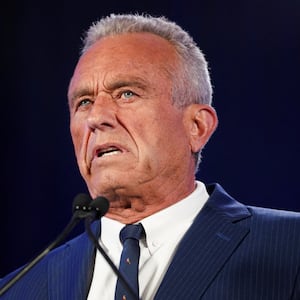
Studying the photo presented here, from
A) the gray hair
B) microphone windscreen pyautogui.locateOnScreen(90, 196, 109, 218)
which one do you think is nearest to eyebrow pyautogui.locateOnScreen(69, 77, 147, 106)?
the gray hair

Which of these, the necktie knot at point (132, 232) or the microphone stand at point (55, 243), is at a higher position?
the microphone stand at point (55, 243)

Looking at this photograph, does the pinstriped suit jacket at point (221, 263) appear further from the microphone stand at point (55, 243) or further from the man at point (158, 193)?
the microphone stand at point (55, 243)

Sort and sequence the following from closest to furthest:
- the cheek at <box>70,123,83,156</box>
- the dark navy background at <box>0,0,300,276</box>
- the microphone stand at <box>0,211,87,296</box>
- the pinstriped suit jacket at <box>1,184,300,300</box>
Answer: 1. the microphone stand at <box>0,211,87,296</box>
2. the pinstriped suit jacket at <box>1,184,300,300</box>
3. the cheek at <box>70,123,83,156</box>
4. the dark navy background at <box>0,0,300,276</box>

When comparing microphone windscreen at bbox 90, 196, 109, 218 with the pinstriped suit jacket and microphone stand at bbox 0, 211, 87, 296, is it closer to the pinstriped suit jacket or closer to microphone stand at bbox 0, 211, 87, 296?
microphone stand at bbox 0, 211, 87, 296

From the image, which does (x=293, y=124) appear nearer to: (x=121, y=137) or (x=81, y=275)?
(x=121, y=137)

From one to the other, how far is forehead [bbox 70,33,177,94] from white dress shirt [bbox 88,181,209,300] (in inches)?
15.0

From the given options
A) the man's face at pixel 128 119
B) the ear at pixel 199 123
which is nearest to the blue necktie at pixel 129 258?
the man's face at pixel 128 119

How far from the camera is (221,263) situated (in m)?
1.67

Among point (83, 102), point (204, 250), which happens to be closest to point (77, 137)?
point (83, 102)

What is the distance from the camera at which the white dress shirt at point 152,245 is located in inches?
68.9

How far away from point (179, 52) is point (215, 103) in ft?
1.48

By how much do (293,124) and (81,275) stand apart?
36.6 inches

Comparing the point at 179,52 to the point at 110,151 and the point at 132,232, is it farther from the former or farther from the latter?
the point at 132,232

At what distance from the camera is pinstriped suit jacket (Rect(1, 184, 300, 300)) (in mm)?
1613
